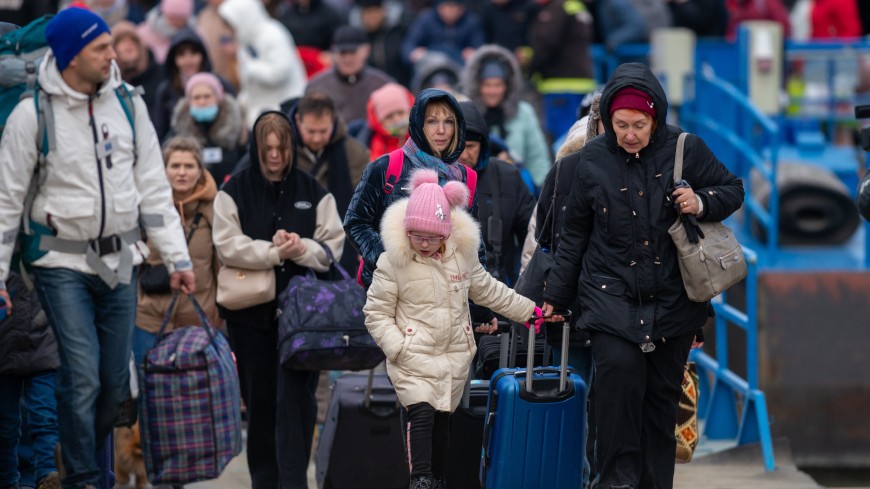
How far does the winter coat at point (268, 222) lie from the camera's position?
768cm

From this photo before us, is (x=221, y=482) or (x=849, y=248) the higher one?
(x=849, y=248)

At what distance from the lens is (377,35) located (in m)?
14.9

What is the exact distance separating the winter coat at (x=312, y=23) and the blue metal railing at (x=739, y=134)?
3400mm

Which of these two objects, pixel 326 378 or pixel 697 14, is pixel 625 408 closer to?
pixel 326 378

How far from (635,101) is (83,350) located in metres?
2.73

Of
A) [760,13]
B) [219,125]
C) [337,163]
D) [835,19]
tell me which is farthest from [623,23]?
[337,163]

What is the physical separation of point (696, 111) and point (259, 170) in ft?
23.5

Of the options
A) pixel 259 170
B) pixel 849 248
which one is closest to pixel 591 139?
pixel 259 170

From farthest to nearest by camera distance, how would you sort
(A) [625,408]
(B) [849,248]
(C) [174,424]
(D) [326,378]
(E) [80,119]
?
(B) [849,248] → (D) [326,378] → (C) [174,424] → (E) [80,119] → (A) [625,408]

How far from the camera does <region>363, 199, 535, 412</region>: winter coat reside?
6.67 meters

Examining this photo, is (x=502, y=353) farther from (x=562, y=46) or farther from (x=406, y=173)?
(x=562, y=46)

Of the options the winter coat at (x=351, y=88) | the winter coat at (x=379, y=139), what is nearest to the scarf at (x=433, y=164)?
the winter coat at (x=379, y=139)

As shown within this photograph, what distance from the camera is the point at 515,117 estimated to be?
35.2 ft

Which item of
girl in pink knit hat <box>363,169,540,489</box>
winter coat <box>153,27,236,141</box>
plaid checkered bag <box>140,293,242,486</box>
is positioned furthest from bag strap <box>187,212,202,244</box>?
winter coat <box>153,27,236,141</box>
